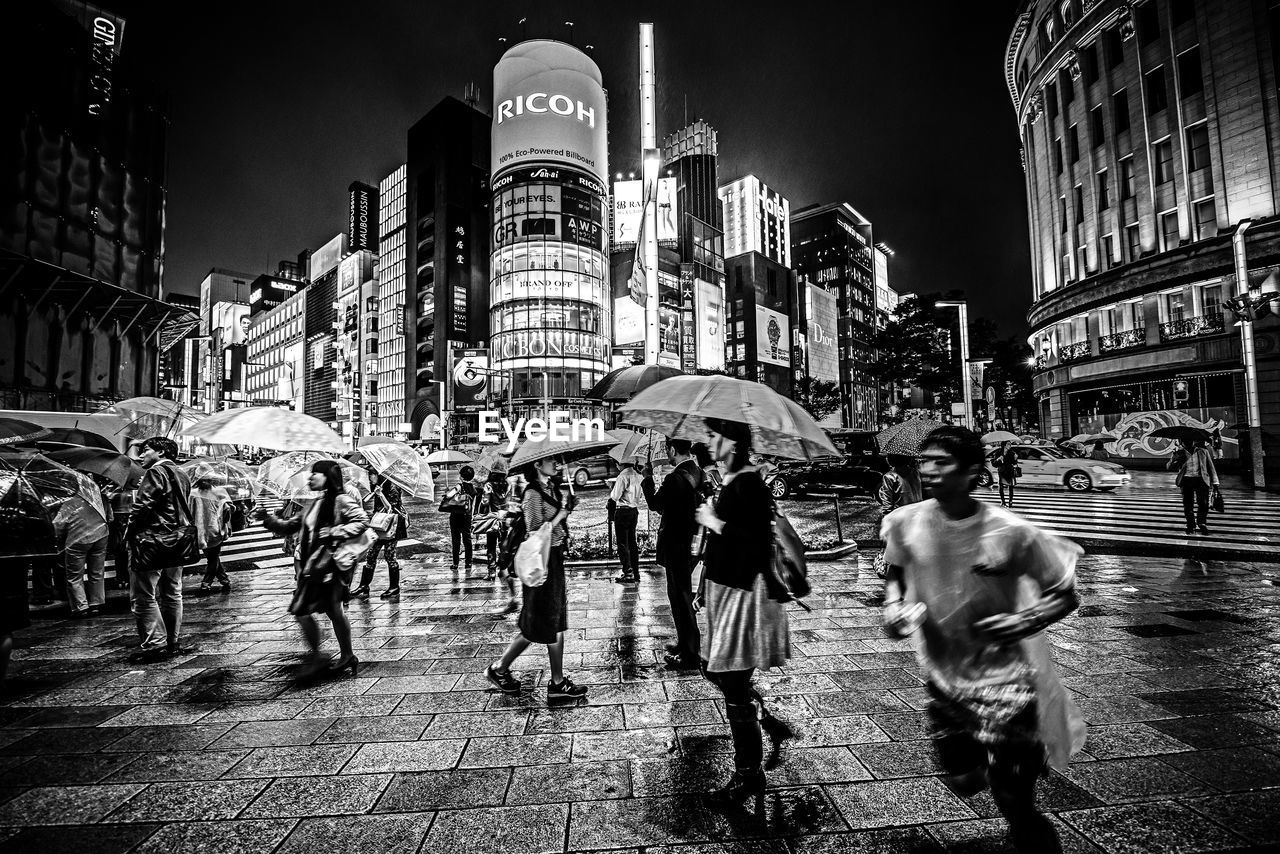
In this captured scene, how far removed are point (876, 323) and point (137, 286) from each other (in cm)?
13287

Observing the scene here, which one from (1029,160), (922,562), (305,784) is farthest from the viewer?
(1029,160)

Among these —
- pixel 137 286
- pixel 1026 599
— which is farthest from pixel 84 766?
pixel 137 286

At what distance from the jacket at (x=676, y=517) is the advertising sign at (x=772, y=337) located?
80083 mm

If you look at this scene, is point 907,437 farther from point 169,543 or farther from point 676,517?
point 169,543

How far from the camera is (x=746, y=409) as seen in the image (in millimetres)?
3539

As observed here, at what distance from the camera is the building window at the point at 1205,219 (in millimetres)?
28734

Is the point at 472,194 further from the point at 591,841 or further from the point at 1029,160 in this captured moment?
the point at 591,841

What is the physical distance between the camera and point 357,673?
4.95 m

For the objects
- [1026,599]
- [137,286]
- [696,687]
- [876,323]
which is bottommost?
[696,687]

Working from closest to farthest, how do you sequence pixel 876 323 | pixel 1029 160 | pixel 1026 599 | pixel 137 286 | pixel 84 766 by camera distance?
pixel 1026 599 → pixel 84 766 → pixel 137 286 → pixel 1029 160 → pixel 876 323

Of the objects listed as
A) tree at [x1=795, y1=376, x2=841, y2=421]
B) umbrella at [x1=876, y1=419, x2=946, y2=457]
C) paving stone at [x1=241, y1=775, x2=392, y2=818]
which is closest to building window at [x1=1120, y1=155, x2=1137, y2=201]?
tree at [x1=795, y1=376, x2=841, y2=421]

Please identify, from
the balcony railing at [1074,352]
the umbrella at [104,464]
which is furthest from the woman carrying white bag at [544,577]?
the balcony railing at [1074,352]

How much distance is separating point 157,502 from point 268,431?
1123 millimetres

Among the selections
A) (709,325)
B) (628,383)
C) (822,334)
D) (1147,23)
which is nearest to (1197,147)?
(1147,23)
